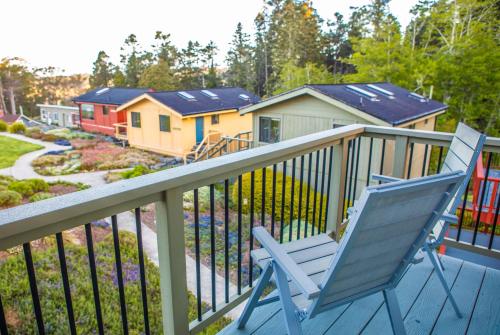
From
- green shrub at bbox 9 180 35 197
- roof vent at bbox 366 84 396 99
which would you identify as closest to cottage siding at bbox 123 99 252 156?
green shrub at bbox 9 180 35 197

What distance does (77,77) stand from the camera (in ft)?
112

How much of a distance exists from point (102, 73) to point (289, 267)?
3603 centimetres

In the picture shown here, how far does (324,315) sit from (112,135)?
19758mm

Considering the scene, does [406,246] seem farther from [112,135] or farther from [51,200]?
[112,135]

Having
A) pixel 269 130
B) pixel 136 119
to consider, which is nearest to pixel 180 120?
pixel 136 119

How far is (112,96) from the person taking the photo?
67.4 ft

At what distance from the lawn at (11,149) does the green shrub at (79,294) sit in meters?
11.6

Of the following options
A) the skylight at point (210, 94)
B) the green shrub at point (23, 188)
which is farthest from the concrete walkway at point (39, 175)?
the skylight at point (210, 94)

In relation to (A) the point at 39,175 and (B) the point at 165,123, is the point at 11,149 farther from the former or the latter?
(B) the point at 165,123

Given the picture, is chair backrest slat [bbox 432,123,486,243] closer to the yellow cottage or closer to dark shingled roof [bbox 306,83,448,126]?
dark shingled roof [bbox 306,83,448,126]

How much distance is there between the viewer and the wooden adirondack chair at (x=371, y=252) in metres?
1.15

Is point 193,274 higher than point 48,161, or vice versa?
point 193,274

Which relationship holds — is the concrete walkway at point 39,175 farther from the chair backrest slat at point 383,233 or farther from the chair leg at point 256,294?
the chair backrest slat at point 383,233

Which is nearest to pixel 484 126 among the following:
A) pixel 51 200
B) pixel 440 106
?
pixel 440 106
